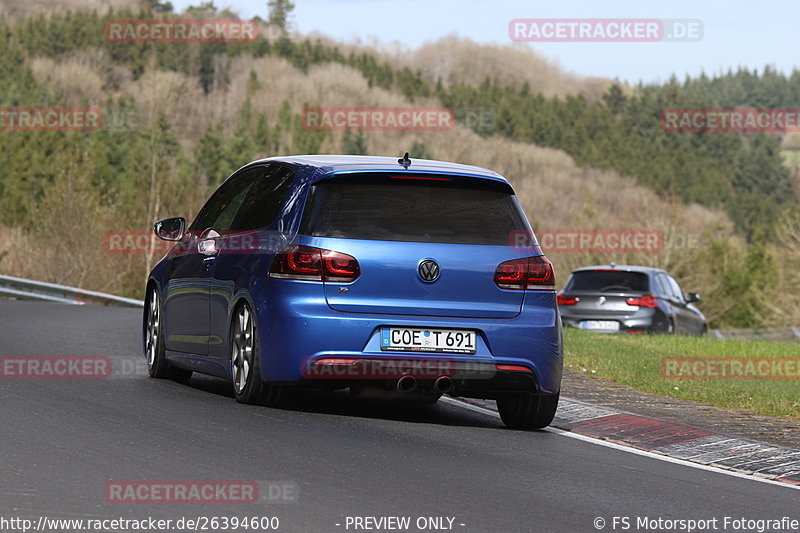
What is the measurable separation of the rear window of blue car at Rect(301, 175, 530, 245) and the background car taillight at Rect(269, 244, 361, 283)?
14 centimetres

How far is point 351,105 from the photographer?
184750 millimetres

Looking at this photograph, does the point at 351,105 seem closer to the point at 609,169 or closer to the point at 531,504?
the point at 609,169

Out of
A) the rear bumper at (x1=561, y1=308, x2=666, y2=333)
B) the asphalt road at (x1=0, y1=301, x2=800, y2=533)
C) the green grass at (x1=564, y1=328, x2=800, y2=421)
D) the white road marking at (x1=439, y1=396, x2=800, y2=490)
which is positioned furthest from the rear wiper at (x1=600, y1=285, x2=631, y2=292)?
the asphalt road at (x1=0, y1=301, x2=800, y2=533)

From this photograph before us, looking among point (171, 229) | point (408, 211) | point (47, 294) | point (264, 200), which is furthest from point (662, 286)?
point (408, 211)

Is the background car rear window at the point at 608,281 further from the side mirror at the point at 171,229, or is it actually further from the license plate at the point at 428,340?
the license plate at the point at 428,340

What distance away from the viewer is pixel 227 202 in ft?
33.2

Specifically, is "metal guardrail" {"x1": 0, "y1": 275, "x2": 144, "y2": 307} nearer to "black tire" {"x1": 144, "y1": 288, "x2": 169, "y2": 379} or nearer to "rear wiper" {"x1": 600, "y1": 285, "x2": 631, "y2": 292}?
"rear wiper" {"x1": 600, "y1": 285, "x2": 631, "y2": 292}

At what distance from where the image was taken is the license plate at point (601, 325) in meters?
22.0

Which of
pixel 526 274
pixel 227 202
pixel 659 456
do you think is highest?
pixel 227 202

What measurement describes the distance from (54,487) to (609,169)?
549ft

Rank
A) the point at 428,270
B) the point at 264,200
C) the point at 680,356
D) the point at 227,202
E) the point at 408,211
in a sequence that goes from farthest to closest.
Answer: the point at 680,356
the point at 227,202
the point at 264,200
the point at 408,211
the point at 428,270

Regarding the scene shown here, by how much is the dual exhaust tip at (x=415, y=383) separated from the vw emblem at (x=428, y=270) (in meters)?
0.65

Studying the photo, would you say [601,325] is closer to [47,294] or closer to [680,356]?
[680,356]

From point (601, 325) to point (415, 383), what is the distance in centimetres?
1415
